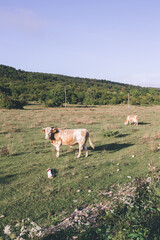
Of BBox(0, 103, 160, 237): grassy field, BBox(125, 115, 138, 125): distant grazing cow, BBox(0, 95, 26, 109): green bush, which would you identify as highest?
BBox(0, 95, 26, 109): green bush

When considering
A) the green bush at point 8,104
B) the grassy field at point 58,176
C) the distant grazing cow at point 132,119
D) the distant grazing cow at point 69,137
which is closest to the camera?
the grassy field at point 58,176

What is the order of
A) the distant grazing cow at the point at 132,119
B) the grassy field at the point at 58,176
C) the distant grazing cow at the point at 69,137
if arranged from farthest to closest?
1. the distant grazing cow at the point at 132,119
2. the distant grazing cow at the point at 69,137
3. the grassy field at the point at 58,176

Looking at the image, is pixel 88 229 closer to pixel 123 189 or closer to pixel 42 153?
pixel 123 189

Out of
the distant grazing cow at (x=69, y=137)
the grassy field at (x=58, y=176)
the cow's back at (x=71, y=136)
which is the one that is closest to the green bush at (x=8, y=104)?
the grassy field at (x=58, y=176)

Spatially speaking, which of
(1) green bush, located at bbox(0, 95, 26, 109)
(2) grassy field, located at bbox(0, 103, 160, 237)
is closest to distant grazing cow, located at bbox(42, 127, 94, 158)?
(2) grassy field, located at bbox(0, 103, 160, 237)

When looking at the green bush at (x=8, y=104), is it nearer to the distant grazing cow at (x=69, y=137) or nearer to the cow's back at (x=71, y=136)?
the distant grazing cow at (x=69, y=137)

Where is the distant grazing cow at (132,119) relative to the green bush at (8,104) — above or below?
below

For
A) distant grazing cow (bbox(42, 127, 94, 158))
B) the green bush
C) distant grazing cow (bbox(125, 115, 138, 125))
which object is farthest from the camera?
the green bush

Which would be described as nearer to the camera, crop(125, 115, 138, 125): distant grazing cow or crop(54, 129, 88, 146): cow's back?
crop(54, 129, 88, 146): cow's back

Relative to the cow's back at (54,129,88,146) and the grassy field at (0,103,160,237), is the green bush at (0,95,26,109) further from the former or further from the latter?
the cow's back at (54,129,88,146)

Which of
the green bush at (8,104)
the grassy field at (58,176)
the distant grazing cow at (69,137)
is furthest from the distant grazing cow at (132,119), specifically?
the green bush at (8,104)

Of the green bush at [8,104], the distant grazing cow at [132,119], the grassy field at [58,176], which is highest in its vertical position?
the green bush at [8,104]

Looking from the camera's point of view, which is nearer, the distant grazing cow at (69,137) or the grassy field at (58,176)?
the grassy field at (58,176)

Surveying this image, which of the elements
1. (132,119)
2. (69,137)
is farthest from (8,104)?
(69,137)
